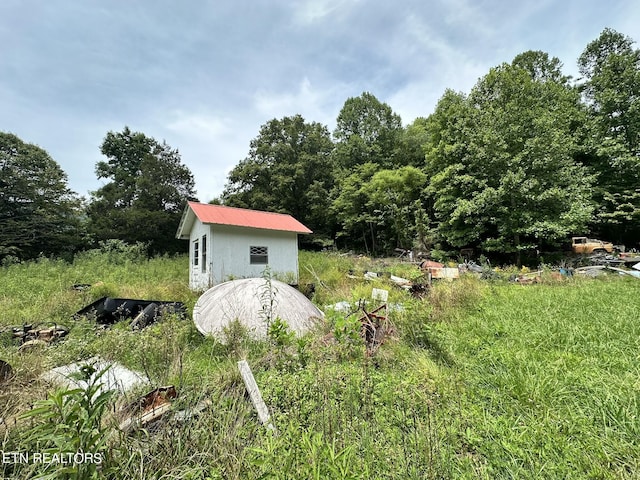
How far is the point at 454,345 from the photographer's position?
3656mm

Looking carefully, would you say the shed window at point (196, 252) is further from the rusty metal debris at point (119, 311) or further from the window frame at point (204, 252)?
the rusty metal debris at point (119, 311)

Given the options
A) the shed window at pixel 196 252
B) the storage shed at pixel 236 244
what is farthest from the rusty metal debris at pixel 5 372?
the shed window at pixel 196 252

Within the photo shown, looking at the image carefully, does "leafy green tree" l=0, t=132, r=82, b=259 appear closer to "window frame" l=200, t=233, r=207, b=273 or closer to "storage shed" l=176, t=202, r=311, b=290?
"storage shed" l=176, t=202, r=311, b=290

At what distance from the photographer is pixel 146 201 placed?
1867cm

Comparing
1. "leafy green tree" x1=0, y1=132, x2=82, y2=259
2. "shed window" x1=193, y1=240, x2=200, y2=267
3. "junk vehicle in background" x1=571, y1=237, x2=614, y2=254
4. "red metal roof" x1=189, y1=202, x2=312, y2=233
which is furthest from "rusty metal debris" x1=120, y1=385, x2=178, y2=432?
"leafy green tree" x1=0, y1=132, x2=82, y2=259

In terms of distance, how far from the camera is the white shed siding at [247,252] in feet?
29.8

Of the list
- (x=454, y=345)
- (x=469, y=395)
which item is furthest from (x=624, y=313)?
(x=469, y=395)

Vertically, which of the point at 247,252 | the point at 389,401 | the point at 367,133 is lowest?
the point at 389,401

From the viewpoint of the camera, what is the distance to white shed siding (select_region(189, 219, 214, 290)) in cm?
891

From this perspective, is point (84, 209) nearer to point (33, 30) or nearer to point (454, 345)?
point (33, 30)

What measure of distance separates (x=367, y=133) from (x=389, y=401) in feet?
73.9

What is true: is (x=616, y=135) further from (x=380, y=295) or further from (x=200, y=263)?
(x=200, y=263)


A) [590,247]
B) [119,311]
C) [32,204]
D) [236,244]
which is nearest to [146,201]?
[32,204]

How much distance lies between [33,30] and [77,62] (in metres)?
2.04
